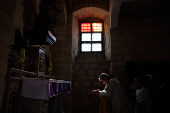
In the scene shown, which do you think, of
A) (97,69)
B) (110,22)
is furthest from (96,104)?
(110,22)

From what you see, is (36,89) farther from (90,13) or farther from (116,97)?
(90,13)

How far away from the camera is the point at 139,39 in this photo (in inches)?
247

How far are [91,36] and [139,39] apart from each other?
222 cm

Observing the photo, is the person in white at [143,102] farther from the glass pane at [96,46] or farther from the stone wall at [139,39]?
the glass pane at [96,46]

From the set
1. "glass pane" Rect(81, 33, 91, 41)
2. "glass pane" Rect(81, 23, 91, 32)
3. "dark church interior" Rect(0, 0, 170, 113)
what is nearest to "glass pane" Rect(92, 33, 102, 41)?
"dark church interior" Rect(0, 0, 170, 113)

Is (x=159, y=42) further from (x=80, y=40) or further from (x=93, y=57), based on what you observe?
(x=80, y=40)

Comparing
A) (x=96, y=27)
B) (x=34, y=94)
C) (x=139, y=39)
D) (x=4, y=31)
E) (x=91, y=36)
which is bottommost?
(x=34, y=94)

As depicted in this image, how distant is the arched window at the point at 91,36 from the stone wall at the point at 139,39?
40.0 inches

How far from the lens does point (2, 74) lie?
182 cm

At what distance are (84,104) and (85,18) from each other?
4.11m

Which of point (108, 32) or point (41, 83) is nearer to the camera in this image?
point (41, 83)

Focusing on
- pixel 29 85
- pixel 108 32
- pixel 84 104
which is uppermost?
pixel 108 32

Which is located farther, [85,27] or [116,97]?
[85,27]

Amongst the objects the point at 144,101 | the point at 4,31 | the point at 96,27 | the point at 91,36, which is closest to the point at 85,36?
the point at 91,36
